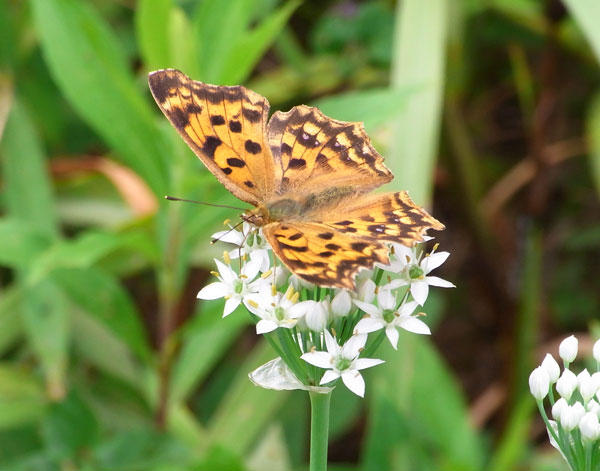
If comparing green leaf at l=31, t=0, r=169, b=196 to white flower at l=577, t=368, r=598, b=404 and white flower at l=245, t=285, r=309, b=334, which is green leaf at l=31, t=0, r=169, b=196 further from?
white flower at l=577, t=368, r=598, b=404

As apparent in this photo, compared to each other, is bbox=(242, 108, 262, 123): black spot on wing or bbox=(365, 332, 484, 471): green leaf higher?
bbox=(242, 108, 262, 123): black spot on wing

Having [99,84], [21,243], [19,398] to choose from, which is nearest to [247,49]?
[99,84]

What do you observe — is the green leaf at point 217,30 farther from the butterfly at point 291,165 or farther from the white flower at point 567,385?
the white flower at point 567,385

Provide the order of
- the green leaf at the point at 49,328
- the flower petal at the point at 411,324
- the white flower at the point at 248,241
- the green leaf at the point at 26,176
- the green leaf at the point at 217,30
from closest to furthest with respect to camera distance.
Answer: the flower petal at the point at 411,324 → the white flower at the point at 248,241 → the green leaf at the point at 217,30 → the green leaf at the point at 49,328 → the green leaf at the point at 26,176

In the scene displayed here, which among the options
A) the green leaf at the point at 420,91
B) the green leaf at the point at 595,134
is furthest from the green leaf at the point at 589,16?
the green leaf at the point at 595,134


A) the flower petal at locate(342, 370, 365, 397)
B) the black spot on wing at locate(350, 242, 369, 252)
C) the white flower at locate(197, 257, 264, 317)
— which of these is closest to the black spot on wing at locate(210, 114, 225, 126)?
the white flower at locate(197, 257, 264, 317)

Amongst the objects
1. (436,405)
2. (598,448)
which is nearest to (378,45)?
(436,405)

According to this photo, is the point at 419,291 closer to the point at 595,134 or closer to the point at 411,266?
the point at 411,266
